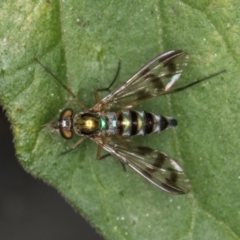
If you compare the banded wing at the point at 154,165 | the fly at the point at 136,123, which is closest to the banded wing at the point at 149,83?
Answer: the fly at the point at 136,123

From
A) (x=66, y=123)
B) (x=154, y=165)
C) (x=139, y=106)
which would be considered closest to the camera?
(x=66, y=123)

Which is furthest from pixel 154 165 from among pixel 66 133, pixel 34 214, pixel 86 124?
pixel 34 214

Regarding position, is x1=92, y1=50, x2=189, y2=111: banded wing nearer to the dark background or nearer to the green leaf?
the green leaf

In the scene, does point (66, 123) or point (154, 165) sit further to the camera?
point (154, 165)

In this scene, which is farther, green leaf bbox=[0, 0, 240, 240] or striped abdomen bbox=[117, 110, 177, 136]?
striped abdomen bbox=[117, 110, 177, 136]

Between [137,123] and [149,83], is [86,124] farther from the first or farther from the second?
[149,83]

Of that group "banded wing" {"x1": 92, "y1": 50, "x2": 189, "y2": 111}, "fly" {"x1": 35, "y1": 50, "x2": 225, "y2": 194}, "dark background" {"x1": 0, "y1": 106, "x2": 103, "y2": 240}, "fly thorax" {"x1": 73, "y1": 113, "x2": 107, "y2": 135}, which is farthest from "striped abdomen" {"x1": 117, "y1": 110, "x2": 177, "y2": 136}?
"dark background" {"x1": 0, "y1": 106, "x2": 103, "y2": 240}
